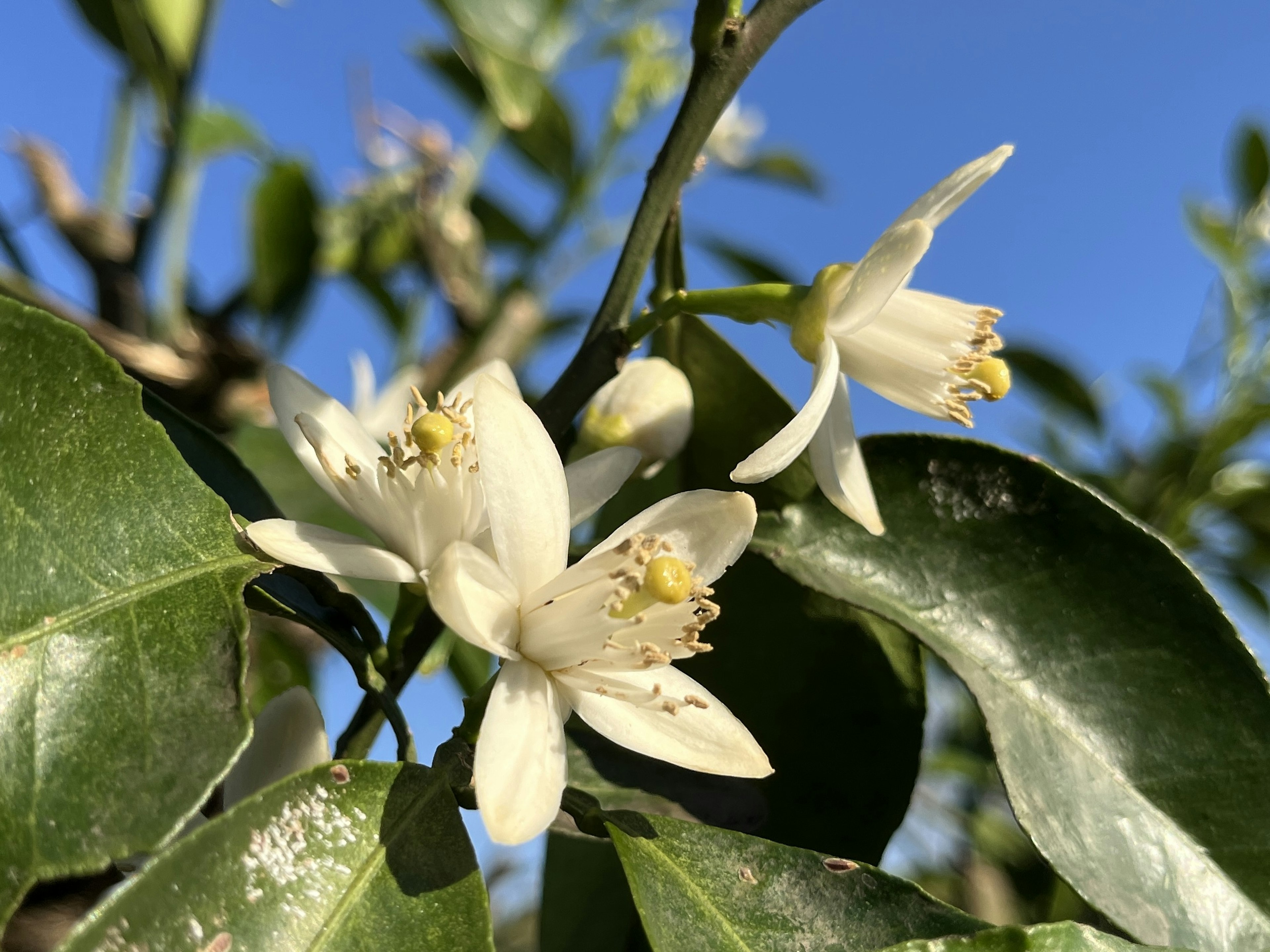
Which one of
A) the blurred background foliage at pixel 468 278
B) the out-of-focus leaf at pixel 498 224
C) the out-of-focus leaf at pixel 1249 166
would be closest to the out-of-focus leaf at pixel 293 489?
the blurred background foliage at pixel 468 278

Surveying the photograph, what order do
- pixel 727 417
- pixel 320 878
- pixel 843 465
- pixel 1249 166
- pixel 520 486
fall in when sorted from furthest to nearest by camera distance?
pixel 1249 166, pixel 727 417, pixel 843 465, pixel 520 486, pixel 320 878

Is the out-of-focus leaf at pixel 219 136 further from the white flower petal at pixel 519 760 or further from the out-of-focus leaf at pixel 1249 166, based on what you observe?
the out-of-focus leaf at pixel 1249 166

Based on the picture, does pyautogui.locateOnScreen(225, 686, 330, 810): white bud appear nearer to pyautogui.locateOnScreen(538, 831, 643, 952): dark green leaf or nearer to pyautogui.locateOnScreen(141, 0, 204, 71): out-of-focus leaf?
pyautogui.locateOnScreen(538, 831, 643, 952): dark green leaf

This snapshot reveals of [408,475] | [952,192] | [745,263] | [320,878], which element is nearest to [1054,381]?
[745,263]

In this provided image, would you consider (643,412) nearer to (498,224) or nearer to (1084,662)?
(1084,662)

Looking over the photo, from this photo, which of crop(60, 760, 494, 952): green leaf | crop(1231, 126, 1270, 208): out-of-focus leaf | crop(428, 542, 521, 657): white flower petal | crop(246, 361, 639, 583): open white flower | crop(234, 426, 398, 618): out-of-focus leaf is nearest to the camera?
crop(60, 760, 494, 952): green leaf

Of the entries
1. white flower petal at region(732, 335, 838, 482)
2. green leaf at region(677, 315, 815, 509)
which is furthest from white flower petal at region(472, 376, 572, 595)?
green leaf at region(677, 315, 815, 509)

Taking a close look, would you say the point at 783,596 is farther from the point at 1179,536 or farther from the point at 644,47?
the point at 644,47
